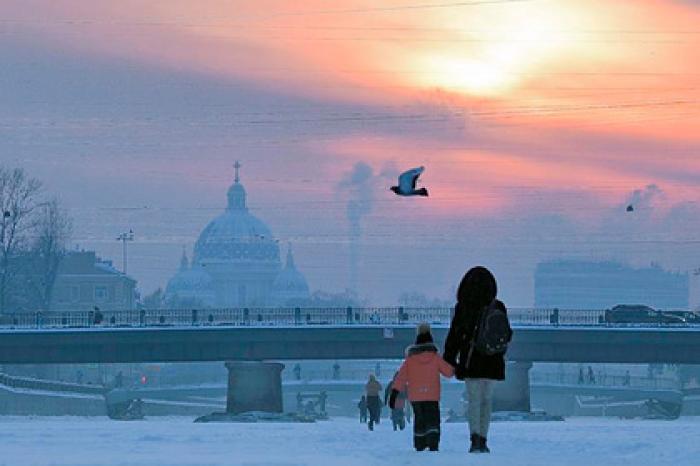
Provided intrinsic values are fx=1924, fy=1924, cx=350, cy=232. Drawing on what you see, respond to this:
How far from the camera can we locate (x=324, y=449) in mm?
25578

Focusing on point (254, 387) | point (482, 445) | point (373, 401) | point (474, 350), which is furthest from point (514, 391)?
point (474, 350)

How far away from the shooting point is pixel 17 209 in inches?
5300

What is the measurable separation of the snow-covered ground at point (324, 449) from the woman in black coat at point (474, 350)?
62cm

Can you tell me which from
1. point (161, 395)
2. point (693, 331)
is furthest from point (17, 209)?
point (693, 331)

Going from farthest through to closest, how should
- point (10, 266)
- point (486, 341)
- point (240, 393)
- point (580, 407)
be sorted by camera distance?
point (580, 407)
point (10, 266)
point (240, 393)
point (486, 341)

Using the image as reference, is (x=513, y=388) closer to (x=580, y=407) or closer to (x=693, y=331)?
(x=693, y=331)

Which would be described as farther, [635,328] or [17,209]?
[17,209]

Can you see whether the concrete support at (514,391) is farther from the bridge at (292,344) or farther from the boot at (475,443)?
the boot at (475,443)

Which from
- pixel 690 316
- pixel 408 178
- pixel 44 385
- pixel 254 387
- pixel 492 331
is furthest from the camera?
pixel 44 385

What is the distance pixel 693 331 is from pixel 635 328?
110 inches

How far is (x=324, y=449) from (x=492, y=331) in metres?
3.63

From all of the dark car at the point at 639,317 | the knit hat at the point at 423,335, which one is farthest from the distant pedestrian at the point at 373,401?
the dark car at the point at 639,317

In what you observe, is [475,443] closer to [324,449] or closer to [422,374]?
[422,374]

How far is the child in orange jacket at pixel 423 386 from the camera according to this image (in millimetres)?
24391
